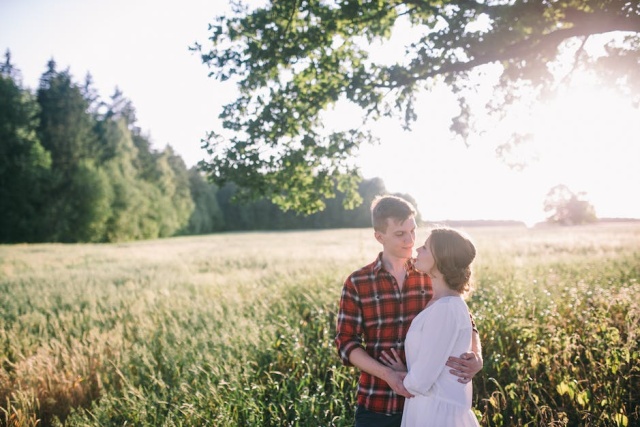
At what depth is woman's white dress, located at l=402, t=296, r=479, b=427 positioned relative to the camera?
6.87 ft

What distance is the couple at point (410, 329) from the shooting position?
7.00ft

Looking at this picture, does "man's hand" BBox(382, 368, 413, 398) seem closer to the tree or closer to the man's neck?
the man's neck

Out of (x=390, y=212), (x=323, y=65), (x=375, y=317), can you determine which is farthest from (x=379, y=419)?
(x=323, y=65)

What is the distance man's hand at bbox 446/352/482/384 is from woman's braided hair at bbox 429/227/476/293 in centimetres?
38

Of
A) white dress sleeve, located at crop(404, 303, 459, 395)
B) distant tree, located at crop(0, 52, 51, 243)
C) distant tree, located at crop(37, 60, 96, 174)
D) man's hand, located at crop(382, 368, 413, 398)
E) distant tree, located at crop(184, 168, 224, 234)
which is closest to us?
white dress sleeve, located at crop(404, 303, 459, 395)

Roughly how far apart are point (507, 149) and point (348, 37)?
456 centimetres

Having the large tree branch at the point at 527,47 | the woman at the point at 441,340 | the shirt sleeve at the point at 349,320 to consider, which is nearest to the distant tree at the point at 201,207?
the large tree branch at the point at 527,47

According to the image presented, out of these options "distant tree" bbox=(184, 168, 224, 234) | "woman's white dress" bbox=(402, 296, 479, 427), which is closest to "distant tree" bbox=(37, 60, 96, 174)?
"distant tree" bbox=(184, 168, 224, 234)

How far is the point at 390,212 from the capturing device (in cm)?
256

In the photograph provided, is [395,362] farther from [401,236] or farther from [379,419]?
[401,236]

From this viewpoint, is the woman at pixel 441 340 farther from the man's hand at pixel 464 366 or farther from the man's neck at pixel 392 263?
the man's neck at pixel 392 263

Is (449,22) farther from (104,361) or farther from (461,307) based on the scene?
(104,361)

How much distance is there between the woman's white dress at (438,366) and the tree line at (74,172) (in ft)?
145

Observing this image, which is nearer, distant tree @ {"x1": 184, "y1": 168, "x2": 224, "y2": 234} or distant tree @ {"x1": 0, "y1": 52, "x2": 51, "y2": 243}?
distant tree @ {"x1": 0, "y1": 52, "x2": 51, "y2": 243}
